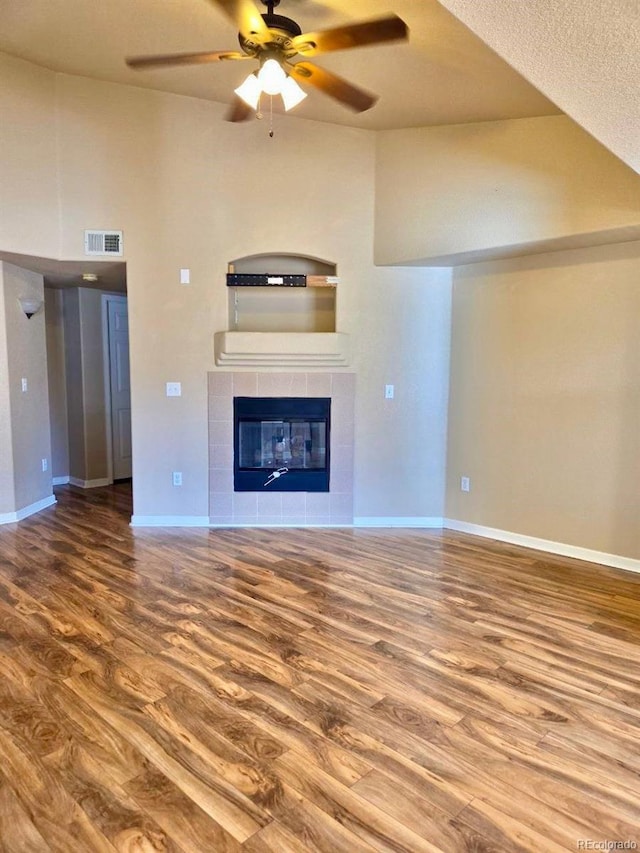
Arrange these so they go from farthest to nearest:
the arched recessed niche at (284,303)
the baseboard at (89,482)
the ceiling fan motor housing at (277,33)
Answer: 1. the baseboard at (89,482)
2. the arched recessed niche at (284,303)
3. the ceiling fan motor housing at (277,33)

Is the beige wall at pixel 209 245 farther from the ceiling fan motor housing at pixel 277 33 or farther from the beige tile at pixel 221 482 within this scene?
the ceiling fan motor housing at pixel 277 33

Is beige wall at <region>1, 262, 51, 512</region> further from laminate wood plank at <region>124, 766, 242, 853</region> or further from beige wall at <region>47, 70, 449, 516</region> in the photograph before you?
laminate wood plank at <region>124, 766, 242, 853</region>

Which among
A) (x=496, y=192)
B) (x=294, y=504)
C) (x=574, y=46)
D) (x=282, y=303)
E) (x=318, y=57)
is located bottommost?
(x=294, y=504)

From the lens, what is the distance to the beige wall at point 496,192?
10.6 feet

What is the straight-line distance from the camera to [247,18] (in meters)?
2.19

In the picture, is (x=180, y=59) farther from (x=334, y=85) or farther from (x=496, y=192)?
(x=496, y=192)

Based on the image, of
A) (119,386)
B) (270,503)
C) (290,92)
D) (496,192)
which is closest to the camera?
(290,92)

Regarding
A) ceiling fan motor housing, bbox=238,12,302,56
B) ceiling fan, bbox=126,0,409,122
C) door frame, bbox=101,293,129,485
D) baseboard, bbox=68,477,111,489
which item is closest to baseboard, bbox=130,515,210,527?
baseboard, bbox=68,477,111,489

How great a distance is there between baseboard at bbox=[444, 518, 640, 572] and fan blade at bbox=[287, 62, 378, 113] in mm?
3171

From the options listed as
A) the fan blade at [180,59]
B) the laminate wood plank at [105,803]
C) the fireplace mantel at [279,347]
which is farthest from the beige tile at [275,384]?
the laminate wood plank at [105,803]

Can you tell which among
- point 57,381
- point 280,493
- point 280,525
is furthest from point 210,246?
point 57,381

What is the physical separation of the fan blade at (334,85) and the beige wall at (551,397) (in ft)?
6.07

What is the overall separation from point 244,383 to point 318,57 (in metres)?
2.34

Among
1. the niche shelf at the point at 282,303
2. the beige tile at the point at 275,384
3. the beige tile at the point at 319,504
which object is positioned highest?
the niche shelf at the point at 282,303
